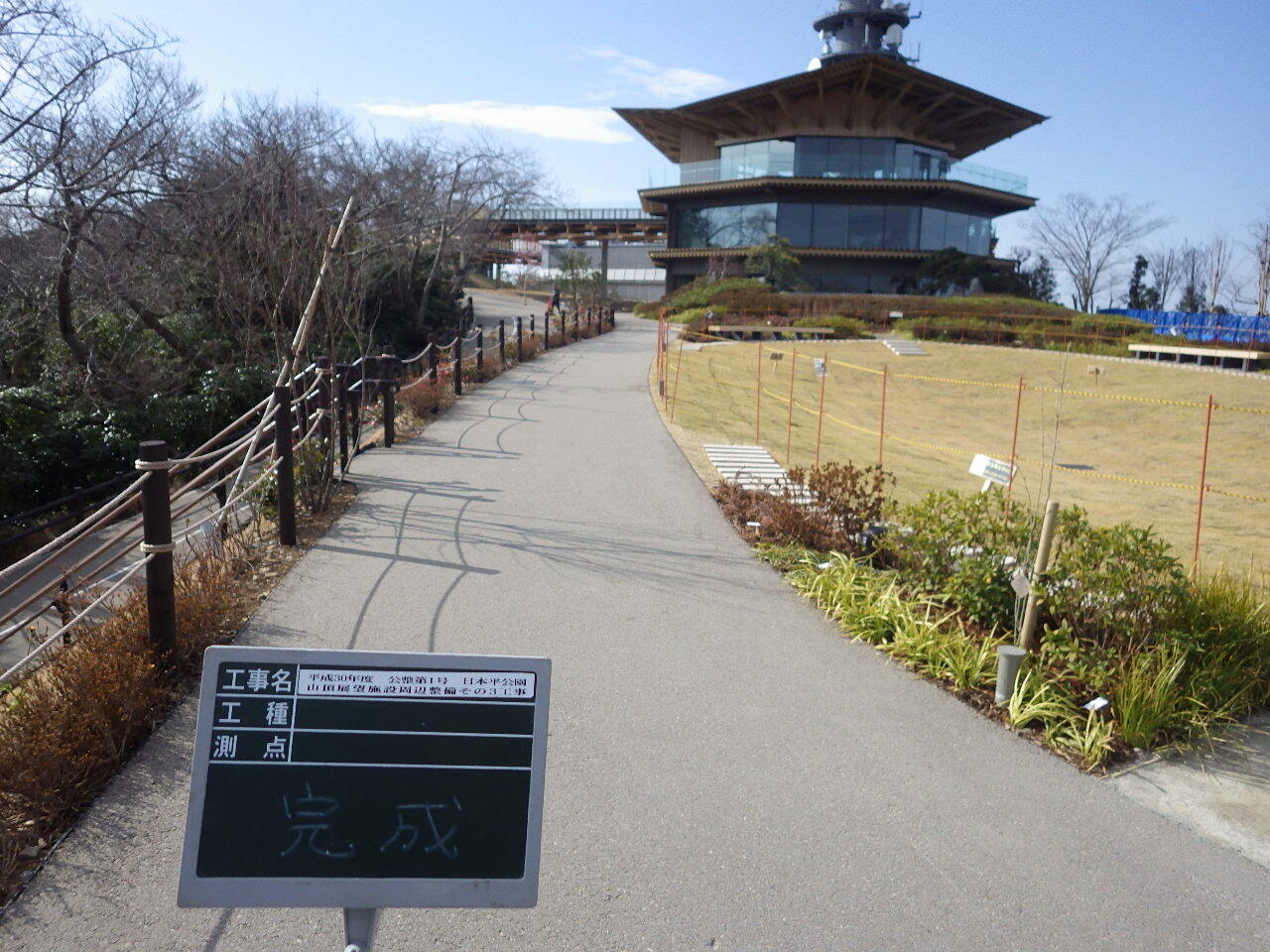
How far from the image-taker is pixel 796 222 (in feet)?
207

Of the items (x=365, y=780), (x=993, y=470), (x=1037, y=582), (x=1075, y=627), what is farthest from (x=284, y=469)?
(x=365, y=780)

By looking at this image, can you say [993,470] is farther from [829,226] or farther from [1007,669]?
[829,226]

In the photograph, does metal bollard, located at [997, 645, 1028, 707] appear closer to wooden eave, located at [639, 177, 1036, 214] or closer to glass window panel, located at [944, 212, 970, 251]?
wooden eave, located at [639, 177, 1036, 214]

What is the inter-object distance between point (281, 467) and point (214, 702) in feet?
20.9

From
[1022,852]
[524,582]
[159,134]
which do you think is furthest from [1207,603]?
[159,134]

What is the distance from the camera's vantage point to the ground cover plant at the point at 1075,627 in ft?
20.3

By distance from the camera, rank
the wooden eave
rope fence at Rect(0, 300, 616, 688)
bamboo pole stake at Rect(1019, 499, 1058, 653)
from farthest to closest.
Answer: the wooden eave, bamboo pole stake at Rect(1019, 499, 1058, 653), rope fence at Rect(0, 300, 616, 688)

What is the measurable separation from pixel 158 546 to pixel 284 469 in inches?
136

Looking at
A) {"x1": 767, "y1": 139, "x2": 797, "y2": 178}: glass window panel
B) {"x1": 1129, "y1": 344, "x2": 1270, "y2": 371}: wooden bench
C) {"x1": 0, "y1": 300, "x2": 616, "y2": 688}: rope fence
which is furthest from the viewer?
{"x1": 767, "y1": 139, "x2": 797, "y2": 178}: glass window panel

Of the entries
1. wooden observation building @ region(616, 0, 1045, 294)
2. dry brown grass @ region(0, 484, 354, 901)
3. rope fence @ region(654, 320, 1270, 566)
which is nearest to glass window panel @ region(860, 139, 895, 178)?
wooden observation building @ region(616, 0, 1045, 294)

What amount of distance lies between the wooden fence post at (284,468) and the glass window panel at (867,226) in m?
58.0

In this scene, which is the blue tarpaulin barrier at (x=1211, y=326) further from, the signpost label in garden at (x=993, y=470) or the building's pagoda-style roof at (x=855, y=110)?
the signpost label in garden at (x=993, y=470)

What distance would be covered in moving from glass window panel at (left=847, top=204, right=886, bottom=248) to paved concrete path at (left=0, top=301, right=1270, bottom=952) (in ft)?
188

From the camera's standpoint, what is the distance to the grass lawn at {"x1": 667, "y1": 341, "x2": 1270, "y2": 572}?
17453mm
